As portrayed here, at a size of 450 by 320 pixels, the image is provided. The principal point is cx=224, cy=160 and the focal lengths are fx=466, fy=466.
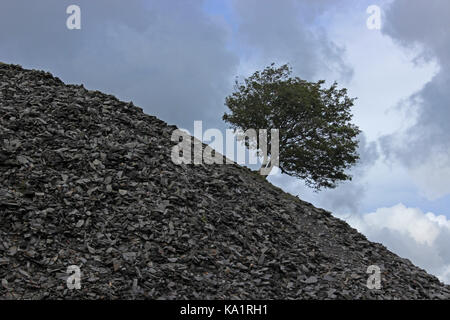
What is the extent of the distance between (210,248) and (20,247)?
5444mm

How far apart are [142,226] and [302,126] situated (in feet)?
59.0

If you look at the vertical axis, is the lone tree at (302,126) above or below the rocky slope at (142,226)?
above

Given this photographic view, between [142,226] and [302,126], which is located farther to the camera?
[302,126]

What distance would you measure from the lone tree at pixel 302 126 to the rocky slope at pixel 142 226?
30.0 ft

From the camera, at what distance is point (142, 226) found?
14188 mm

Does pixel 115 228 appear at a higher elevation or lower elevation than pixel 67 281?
higher

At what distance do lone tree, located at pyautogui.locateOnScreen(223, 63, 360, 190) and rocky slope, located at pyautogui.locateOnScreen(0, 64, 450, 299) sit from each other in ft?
30.0

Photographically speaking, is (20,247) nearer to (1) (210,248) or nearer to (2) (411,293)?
(1) (210,248)

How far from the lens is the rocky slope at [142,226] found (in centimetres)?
1266

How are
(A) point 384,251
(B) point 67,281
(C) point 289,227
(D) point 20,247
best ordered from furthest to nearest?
1. (A) point 384,251
2. (C) point 289,227
3. (D) point 20,247
4. (B) point 67,281

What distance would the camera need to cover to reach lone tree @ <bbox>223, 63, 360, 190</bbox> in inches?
1171

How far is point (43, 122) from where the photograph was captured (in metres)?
18.0
